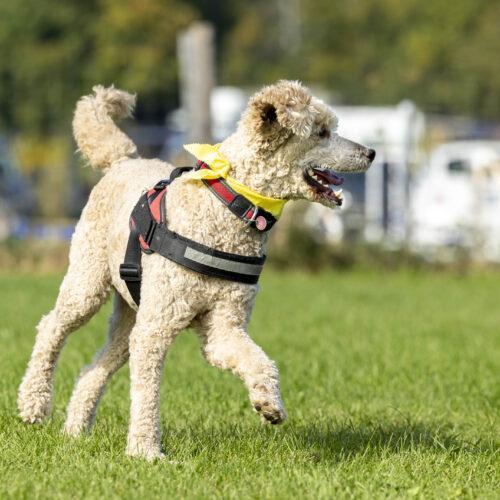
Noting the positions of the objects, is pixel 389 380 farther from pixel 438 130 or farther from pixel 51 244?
pixel 438 130

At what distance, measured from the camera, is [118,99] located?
667 cm

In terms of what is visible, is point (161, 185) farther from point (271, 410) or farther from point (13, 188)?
point (13, 188)

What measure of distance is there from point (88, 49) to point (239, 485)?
94.3ft

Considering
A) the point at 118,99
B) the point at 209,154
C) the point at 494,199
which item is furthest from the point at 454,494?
the point at 494,199

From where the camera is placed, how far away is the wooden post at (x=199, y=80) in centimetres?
1803

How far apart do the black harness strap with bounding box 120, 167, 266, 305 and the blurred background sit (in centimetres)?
495

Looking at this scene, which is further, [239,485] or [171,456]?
[171,456]

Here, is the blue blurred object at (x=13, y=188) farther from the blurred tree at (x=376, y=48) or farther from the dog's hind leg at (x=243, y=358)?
the dog's hind leg at (x=243, y=358)

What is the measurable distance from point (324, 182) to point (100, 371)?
5.29 ft

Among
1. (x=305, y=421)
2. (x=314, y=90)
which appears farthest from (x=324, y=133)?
(x=314, y=90)

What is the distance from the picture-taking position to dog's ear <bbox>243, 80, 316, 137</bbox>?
520cm

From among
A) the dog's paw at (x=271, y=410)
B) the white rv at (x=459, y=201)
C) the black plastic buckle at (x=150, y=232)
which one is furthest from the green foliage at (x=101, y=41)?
the dog's paw at (x=271, y=410)

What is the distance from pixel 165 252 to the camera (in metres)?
5.41

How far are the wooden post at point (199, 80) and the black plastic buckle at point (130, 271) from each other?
12352 mm
